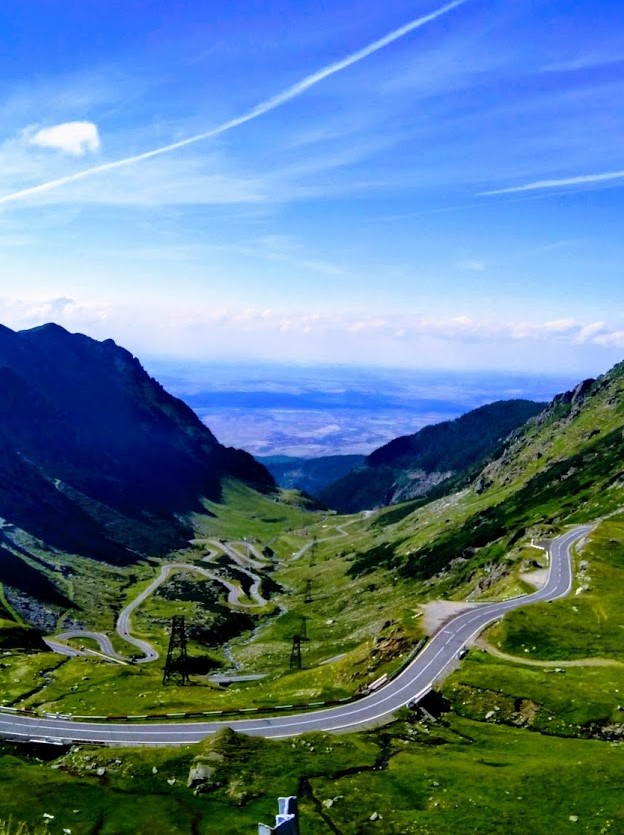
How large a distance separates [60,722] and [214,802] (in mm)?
36944

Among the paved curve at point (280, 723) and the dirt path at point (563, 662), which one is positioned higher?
the dirt path at point (563, 662)

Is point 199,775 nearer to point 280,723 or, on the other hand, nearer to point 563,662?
point 280,723

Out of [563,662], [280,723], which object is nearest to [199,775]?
[280,723]

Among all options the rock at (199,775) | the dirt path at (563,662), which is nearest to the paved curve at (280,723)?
the dirt path at (563,662)

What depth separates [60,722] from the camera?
83.6 m

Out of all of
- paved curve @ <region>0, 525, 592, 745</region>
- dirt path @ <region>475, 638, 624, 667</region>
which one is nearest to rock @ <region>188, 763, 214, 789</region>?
paved curve @ <region>0, 525, 592, 745</region>

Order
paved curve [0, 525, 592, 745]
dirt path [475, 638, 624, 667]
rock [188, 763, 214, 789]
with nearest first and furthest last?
rock [188, 763, 214, 789] < paved curve [0, 525, 592, 745] < dirt path [475, 638, 624, 667]

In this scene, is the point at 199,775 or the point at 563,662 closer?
the point at 199,775

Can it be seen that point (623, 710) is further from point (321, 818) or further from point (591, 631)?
point (321, 818)

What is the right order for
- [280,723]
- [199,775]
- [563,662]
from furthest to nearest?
[563,662]
[280,723]
[199,775]

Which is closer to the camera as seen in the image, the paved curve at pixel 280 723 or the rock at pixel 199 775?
the rock at pixel 199 775

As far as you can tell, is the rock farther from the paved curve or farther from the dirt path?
the dirt path

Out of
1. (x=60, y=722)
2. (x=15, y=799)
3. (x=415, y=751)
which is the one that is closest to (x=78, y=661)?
(x=60, y=722)

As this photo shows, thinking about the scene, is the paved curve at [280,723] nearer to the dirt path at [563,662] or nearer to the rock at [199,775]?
the dirt path at [563,662]
